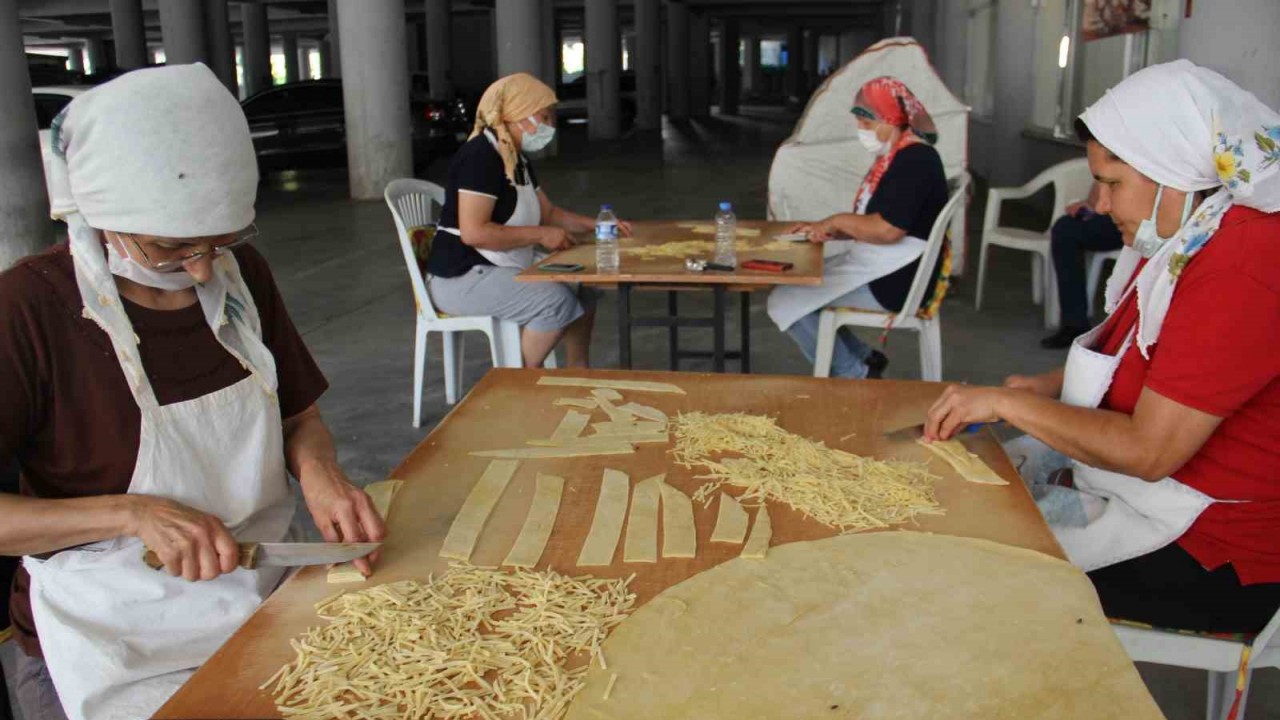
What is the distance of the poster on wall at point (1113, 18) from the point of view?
8.11 m

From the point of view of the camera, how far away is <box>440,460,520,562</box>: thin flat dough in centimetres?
149

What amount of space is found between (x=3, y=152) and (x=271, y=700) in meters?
7.74

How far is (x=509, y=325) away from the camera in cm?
407

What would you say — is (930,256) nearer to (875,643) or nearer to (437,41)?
(875,643)

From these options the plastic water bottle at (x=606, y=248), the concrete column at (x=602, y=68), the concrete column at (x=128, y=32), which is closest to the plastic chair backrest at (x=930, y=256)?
the plastic water bottle at (x=606, y=248)

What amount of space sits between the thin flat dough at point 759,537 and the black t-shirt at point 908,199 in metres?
2.58

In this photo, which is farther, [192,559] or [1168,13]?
[1168,13]

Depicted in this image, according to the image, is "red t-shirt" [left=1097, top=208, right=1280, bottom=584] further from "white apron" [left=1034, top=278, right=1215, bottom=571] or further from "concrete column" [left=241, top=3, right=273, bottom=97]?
"concrete column" [left=241, top=3, right=273, bottom=97]

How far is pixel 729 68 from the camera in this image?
32062 mm

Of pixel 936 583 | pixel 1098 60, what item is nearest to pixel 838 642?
pixel 936 583

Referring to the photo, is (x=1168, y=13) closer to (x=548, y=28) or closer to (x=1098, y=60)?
(x=1098, y=60)

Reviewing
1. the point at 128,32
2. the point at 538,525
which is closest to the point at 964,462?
the point at 538,525

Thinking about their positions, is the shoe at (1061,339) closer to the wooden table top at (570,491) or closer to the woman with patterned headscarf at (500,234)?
the woman with patterned headscarf at (500,234)

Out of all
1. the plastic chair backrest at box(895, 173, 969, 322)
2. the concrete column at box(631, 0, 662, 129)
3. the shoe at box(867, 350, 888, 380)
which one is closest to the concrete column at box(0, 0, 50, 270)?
the shoe at box(867, 350, 888, 380)
